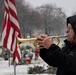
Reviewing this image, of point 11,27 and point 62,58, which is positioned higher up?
point 11,27

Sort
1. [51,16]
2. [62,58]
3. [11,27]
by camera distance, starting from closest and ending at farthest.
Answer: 1. [62,58]
2. [11,27]
3. [51,16]

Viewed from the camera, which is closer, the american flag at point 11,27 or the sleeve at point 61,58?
the sleeve at point 61,58

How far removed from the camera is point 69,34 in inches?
115

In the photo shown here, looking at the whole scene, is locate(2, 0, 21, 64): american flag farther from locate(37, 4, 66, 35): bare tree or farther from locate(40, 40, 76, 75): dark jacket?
locate(37, 4, 66, 35): bare tree

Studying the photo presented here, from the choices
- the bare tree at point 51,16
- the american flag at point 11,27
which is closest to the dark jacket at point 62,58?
the american flag at point 11,27

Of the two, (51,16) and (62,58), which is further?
(51,16)

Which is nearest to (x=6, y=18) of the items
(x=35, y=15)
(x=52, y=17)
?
(x=35, y=15)

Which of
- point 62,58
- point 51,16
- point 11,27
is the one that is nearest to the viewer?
point 62,58

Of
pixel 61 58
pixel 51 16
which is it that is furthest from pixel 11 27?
pixel 51 16

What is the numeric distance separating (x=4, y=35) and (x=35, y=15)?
59.9 m

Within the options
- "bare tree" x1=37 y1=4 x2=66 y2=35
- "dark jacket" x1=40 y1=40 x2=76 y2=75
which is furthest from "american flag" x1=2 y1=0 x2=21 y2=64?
"bare tree" x1=37 y1=4 x2=66 y2=35

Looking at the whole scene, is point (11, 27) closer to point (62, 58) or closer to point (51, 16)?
point (62, 58)

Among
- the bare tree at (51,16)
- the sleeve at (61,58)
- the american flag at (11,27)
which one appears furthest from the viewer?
the bare tree at (51,16)

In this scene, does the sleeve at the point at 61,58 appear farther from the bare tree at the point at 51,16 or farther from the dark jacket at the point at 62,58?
the bare tree at the point at 51,16
